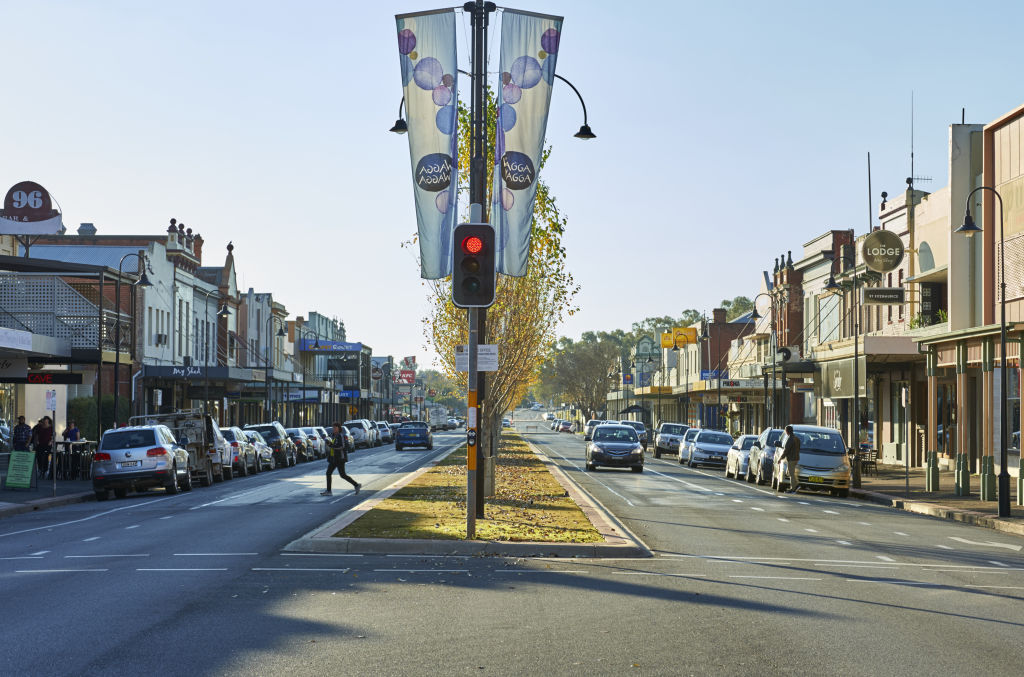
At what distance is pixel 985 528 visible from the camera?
73.9 ft

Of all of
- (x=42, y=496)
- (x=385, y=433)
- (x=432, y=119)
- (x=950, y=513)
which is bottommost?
(x=385, y=433)

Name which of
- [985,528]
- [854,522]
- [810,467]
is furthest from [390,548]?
[810,467]

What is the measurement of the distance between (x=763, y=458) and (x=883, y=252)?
406 inches

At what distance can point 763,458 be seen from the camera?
1416 inches

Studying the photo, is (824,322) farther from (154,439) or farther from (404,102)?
(404,102)

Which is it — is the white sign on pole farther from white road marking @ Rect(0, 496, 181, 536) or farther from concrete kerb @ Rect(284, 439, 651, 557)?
white road marking @ Rect(0, 496, 181, 536)

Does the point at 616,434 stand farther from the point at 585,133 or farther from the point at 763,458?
the point at 585,133

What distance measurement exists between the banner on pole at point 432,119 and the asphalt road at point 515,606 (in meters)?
5.08

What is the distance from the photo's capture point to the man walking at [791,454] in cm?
3153

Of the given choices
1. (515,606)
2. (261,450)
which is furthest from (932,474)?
(261,450)

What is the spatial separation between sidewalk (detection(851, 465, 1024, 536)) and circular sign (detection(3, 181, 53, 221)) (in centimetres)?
2964

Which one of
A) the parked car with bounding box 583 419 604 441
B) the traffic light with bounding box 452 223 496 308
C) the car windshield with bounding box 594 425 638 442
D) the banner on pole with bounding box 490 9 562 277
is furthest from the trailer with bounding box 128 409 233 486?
the traffic light with bounding box 452 223 496 308

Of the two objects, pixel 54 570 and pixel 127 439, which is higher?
pixel 127 439

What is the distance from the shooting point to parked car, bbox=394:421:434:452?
70.9 meters
